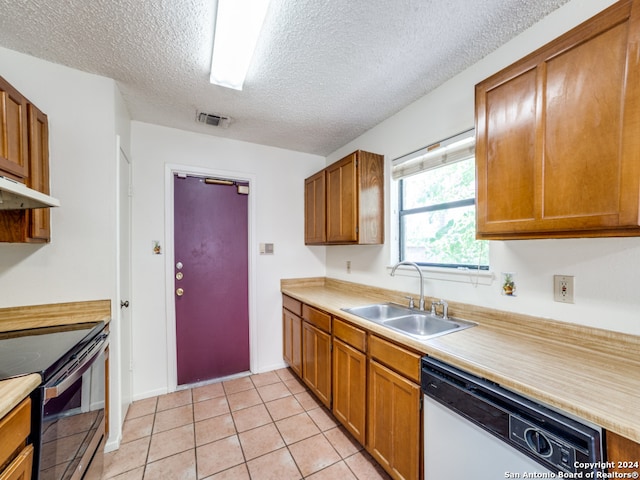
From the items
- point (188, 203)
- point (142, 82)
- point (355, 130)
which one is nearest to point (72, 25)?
point (142, 82)

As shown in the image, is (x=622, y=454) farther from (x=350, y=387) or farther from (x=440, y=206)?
(x=440, y=206)

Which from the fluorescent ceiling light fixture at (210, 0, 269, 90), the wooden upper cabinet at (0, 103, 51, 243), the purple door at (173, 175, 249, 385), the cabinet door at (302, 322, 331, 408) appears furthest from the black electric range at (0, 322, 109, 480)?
the fluorescent ceiling light fixture at (210, 0, 269, 90)

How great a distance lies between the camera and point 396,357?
56.3 inches

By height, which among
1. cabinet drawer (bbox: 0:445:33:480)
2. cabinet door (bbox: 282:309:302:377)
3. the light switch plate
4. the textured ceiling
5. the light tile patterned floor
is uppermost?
the textured ceiling

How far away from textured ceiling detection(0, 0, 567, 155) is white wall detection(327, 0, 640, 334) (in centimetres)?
9

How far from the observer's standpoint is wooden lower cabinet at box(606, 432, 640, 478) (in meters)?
0.71

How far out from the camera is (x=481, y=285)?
1643mm

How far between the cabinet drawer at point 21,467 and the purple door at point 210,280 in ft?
5.38

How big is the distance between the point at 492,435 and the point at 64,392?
1.74 m

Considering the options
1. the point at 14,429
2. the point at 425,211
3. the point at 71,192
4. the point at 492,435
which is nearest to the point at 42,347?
the point at 14,429

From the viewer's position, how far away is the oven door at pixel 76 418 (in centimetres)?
102

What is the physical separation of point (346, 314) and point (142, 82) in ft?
7.12

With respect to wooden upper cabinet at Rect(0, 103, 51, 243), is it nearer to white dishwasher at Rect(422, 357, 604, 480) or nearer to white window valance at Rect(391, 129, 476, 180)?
white dishwasher at Rect(422, 357, 604, 480)

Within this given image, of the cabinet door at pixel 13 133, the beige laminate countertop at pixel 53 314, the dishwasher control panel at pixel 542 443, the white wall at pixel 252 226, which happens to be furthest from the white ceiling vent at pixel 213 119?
the dishwasher control panel at pixel 542 443
